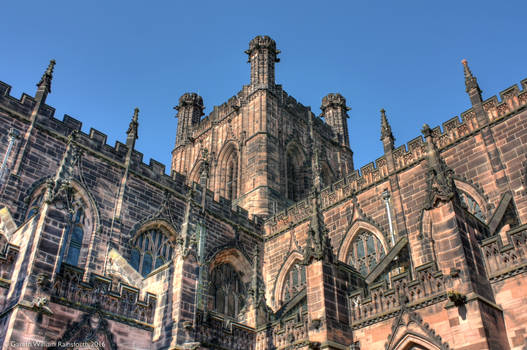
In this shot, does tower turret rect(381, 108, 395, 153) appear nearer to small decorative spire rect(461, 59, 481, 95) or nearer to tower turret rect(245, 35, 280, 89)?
small decorative spire rect(461, 59, 481, 95)

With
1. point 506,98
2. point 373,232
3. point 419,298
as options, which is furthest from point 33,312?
point 506,98

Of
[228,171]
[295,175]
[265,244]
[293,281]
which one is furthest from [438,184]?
[228,171]

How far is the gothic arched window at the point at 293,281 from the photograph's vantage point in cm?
2080

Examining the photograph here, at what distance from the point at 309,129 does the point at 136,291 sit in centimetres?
2117

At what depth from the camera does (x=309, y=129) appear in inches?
1272

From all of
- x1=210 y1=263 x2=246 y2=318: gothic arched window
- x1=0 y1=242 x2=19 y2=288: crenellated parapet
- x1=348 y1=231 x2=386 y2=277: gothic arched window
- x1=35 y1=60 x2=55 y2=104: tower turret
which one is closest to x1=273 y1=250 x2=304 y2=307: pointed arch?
x1=210 y1=263 x2=246 y2=318: gothic arched window

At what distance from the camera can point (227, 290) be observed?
69.4 ft

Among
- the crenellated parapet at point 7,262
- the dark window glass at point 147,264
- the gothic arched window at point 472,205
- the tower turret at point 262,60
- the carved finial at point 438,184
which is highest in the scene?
the tower turret at point 262,60

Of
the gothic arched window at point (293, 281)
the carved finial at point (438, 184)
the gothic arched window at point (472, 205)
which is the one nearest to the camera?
the carved finial at point (438, 184)

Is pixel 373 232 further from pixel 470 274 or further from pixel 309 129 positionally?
pixel 309 129

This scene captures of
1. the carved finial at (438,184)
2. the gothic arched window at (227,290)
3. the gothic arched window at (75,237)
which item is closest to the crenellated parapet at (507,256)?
the carved finial at (438,184)

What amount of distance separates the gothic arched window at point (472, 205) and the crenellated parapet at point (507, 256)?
15.4 ft

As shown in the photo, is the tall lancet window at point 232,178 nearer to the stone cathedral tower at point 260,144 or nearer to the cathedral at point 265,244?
the stone cathedral tower at point 260,144

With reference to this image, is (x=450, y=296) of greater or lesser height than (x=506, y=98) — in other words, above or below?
below
